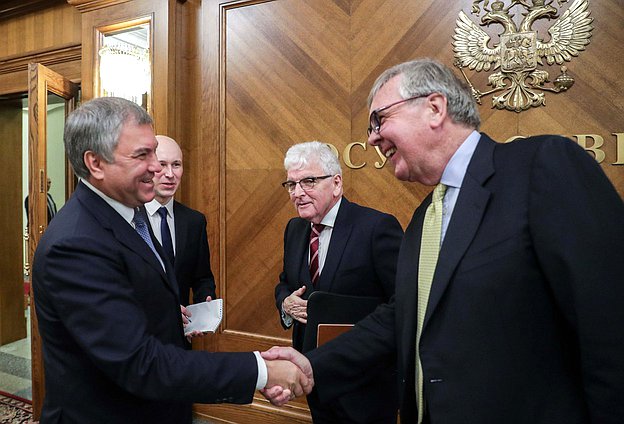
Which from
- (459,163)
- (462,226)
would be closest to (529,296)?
(462,226)

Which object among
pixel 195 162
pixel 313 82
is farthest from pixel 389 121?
pixel 195 162

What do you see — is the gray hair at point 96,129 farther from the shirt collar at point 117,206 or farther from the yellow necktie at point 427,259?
the yellow necktie at point 427,259

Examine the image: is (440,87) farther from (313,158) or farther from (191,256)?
(191,256)

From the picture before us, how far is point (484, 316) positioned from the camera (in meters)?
1.19

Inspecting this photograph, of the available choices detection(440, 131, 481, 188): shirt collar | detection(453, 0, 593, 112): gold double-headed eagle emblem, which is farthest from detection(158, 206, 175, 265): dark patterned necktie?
detection(453, 0, 593, 112): gold double-headed eagle emblem

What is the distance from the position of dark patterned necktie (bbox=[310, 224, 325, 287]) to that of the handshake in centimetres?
43

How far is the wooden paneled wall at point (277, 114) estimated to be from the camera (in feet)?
10.3

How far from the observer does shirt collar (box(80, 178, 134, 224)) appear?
Result: 1584 millimetres

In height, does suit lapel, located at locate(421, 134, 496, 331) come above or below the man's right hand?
above

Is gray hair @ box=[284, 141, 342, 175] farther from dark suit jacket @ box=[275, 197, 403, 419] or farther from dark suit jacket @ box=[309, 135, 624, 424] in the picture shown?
dark suit jacket @ box=[309, 135, 624, 424]

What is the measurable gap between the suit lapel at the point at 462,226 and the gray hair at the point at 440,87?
0.64 ft

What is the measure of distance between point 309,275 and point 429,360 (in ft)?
3.34

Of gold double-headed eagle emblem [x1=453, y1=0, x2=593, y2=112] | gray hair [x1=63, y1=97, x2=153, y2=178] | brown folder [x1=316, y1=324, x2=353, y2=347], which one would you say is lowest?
brown folder [x1=316, y1=324, x2=353, y2=347]

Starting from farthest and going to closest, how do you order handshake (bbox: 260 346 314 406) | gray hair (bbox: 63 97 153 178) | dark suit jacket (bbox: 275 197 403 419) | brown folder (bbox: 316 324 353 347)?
dark suit jacket (bbox: 275 197 403 419) < brown folder (bbox: 316 324 353 347) < handshake (bbox: 260 346 314 406) < gray hair (bbox: 63 97 153 178)
